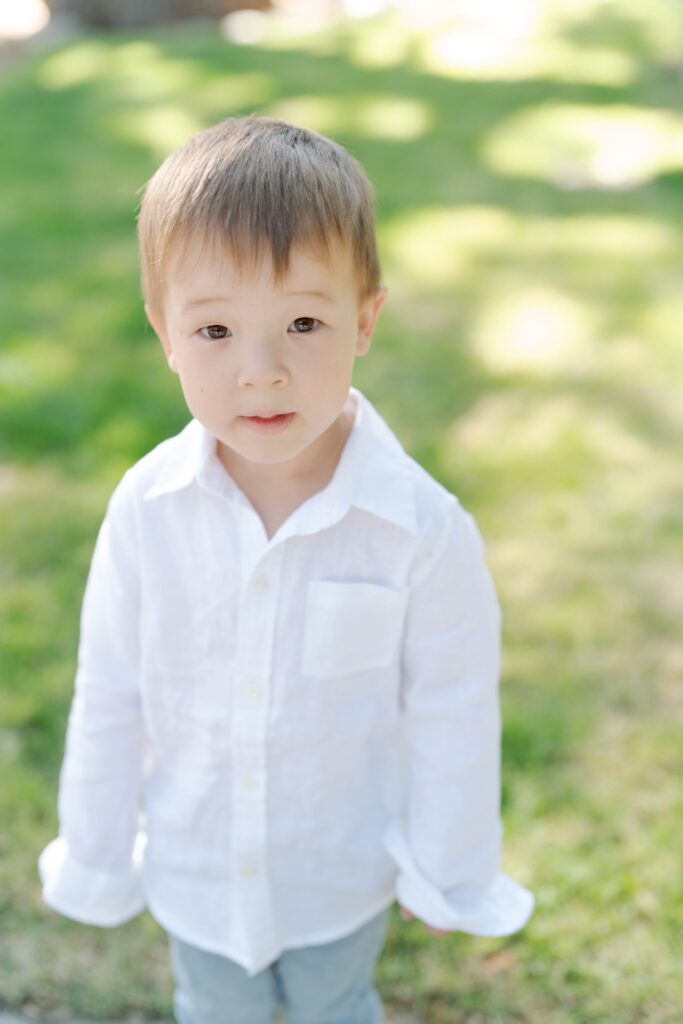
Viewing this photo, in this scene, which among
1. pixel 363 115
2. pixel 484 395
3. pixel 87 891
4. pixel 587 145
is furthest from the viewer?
pixel 363 115

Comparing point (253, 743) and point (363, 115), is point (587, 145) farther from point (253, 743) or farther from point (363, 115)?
point (253, 743)

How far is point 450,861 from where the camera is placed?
1.54 metres

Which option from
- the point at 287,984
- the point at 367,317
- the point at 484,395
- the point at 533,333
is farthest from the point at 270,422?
the point at 533,333

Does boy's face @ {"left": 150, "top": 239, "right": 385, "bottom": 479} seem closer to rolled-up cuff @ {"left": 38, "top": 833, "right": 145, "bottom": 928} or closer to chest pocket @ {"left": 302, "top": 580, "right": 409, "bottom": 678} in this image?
chest pocket @ {"left": 302, "top": 580, "right": 409, "bottom": 678}

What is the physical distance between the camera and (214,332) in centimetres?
130

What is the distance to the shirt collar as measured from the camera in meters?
1.39

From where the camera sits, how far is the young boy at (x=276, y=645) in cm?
128

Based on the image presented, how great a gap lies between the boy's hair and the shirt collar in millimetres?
190

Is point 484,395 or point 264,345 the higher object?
point 264,345

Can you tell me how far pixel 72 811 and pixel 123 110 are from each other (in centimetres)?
478

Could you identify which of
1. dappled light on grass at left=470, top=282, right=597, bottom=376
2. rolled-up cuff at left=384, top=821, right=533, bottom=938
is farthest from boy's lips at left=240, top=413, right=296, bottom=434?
dappled light on grass at left=470, top=282, right=597, bottom=376

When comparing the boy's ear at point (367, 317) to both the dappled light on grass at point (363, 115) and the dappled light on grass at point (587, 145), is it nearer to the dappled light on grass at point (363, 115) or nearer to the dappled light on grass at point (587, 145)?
the dappled light on grass at point (587, 145)

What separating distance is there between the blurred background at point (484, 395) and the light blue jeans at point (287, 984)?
0.88ft

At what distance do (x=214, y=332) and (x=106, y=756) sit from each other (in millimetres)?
609
